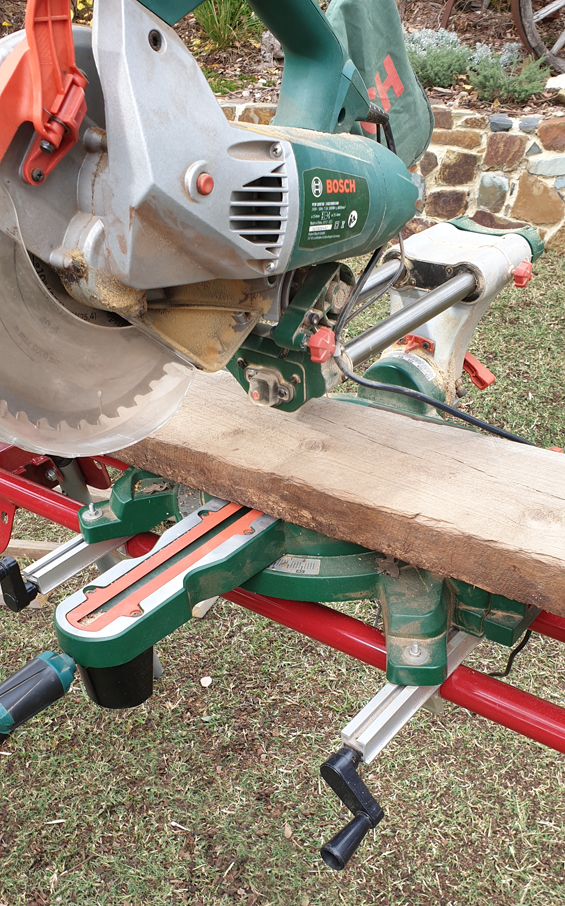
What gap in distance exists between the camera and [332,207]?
1.09 meters

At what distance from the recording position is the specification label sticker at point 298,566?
3.81 feet

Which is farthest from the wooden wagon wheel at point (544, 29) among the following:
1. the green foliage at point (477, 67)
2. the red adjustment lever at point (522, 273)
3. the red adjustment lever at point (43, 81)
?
the red adjustment lever at point (43, 81)

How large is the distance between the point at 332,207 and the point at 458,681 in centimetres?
73

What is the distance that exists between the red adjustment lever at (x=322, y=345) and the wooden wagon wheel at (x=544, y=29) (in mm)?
4945

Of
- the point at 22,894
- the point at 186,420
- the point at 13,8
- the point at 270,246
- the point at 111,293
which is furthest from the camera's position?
the point at 13,8

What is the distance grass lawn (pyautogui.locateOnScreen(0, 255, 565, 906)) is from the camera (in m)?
1.74

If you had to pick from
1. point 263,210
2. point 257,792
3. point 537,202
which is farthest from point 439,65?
point 257,792

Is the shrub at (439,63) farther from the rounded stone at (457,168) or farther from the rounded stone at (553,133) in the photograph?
the rounded stone at (553,133)

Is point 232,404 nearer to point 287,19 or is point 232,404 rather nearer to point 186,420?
point 186,420

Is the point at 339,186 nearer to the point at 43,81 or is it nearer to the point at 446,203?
the point at 43,81

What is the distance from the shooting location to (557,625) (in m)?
1.11

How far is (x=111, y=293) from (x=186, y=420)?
0.52 m

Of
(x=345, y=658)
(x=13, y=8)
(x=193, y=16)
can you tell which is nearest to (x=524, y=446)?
(x=345, y=658)

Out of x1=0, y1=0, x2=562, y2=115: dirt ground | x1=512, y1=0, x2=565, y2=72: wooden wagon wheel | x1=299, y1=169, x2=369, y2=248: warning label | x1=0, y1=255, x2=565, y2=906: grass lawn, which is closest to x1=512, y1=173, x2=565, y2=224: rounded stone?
x1=512, y1=0, x2=565, y2=72: wooden wagon wheel
